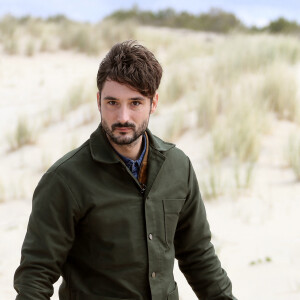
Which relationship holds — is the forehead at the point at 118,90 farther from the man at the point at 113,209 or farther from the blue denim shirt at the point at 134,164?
the blue denim shirt at the point at 134,164

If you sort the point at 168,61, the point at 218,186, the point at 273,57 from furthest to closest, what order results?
the point at 168,61, the point at 273,57, the point at 218,186

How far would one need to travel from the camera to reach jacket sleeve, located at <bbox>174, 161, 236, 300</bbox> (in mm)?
2420

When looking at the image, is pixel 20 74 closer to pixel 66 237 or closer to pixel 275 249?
pixel 275 249

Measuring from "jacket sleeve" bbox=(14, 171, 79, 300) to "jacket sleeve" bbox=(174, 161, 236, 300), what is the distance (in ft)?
1.83

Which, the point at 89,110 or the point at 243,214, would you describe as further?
the point at 89,110

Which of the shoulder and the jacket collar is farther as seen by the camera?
the shoulder

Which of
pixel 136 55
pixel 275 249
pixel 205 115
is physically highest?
pixel 136 55

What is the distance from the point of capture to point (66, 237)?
2064 millimetres

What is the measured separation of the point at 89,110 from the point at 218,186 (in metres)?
4.28

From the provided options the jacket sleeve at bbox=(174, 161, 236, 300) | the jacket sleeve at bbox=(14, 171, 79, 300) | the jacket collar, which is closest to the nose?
the jacket collar

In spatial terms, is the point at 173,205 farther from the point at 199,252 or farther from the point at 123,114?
the point at 123,114

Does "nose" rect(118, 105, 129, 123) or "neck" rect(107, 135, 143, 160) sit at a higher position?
"nose" rect(118, 105, 129, 123)

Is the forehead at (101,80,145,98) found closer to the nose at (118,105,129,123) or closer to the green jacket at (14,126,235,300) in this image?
the nose at (118,105,129,123)

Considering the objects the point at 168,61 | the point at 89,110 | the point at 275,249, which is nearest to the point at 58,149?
the point at 89,110
